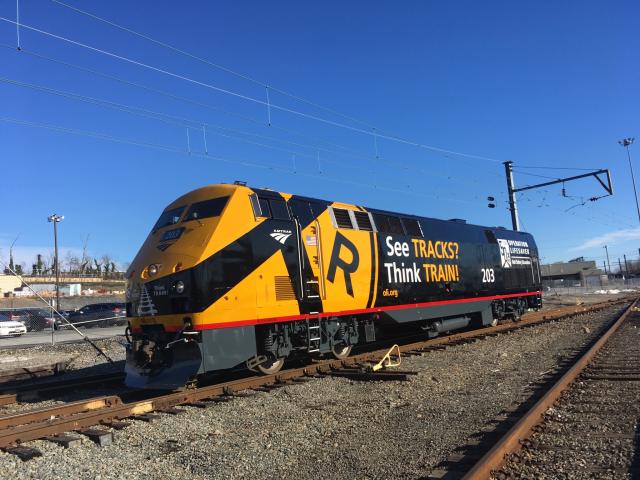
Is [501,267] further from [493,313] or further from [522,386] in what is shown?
[522,386]

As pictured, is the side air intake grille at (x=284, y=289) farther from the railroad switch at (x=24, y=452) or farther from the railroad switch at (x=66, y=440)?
the railroad switch at (x=24, y=452)

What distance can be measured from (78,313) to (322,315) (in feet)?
92.3

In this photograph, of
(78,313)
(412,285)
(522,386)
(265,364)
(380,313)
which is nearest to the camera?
(522,386)

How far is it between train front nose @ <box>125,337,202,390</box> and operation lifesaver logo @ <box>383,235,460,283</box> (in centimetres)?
582

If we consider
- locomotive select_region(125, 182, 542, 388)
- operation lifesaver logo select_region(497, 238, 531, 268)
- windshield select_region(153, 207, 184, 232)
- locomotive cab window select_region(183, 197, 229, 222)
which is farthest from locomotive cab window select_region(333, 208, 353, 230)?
operation lifesaver logo select_region(497, 238, 531, 268)

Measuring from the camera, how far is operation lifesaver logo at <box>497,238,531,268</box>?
766 inches

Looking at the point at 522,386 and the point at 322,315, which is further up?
the point at 322,315

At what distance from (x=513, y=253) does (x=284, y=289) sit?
13.6 meters

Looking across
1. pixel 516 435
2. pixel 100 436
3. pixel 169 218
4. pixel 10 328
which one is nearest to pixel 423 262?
pixel 169 218

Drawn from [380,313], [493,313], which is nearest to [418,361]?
[380,313]

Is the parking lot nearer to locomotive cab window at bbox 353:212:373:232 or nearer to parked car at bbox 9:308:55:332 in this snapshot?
parked car at bbox 9:308:55:332

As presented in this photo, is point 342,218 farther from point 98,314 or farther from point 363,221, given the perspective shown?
point 98,314

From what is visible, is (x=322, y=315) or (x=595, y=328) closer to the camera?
(x=322, y=315)

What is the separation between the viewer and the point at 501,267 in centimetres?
1898
